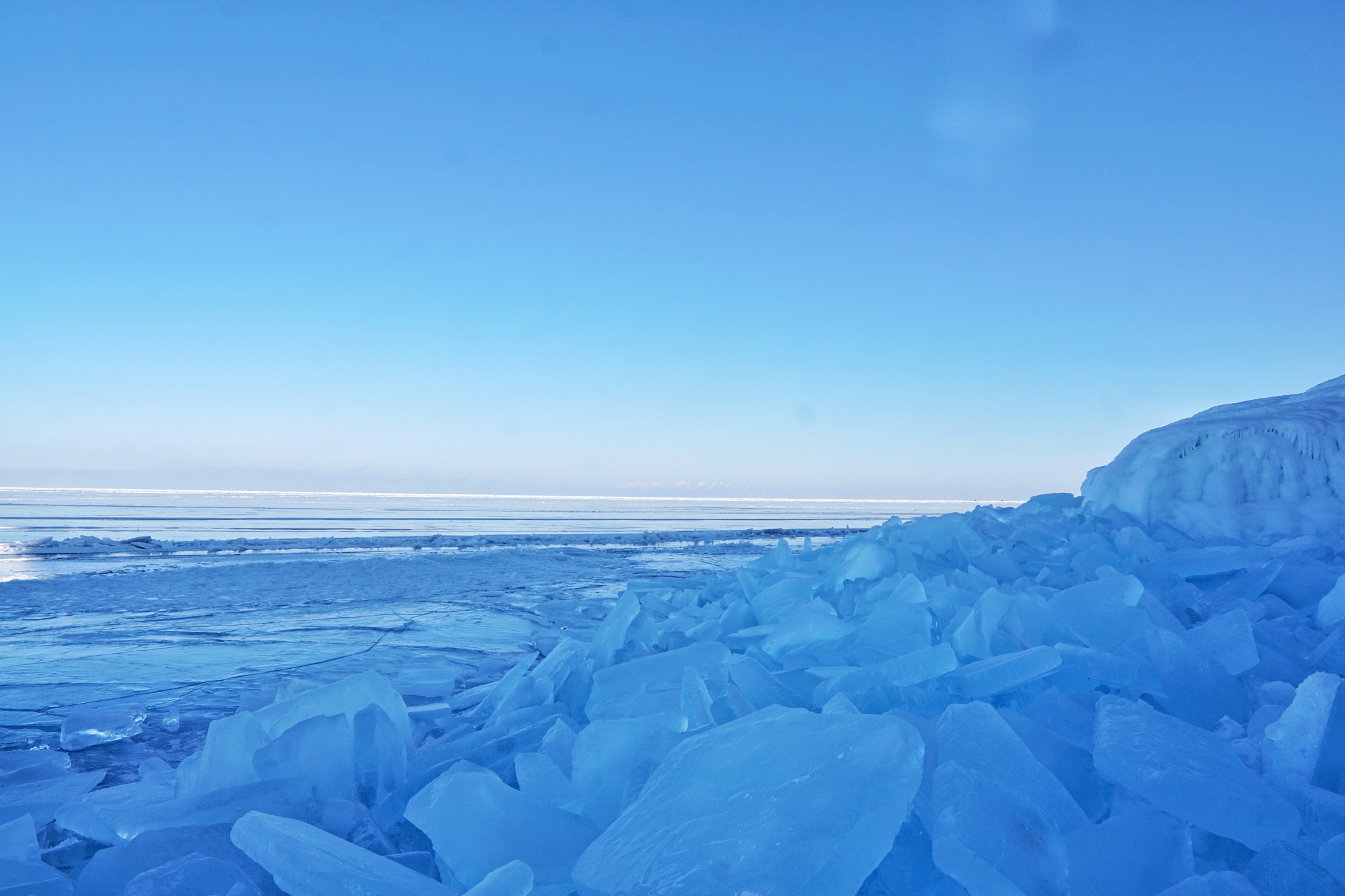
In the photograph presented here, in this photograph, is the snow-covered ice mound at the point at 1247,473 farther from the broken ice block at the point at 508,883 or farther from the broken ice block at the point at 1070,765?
the broken ice block at the point at 508,883

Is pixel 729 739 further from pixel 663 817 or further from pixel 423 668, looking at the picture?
pixel 423 668

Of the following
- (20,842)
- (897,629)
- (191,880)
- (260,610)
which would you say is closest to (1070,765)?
(897,629)

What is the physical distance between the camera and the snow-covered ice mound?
3.26 metres

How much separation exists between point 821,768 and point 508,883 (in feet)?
1.26

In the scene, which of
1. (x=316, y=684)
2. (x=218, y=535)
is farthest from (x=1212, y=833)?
(x=218, y=535)

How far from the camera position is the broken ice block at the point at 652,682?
4.48 ft

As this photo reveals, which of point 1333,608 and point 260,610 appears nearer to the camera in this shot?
point 1333,608

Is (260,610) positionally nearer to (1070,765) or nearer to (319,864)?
(319,864)

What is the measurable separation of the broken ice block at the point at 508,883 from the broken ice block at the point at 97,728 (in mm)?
1791

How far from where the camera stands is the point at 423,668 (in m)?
2.76

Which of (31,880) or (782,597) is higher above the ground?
(782,597)

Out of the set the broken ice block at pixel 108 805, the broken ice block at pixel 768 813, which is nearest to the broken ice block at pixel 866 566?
the broken ice block at pixel 768 813

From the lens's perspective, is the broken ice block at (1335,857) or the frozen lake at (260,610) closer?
the broken ice block at (1335,857)

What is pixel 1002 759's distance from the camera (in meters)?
0.89
